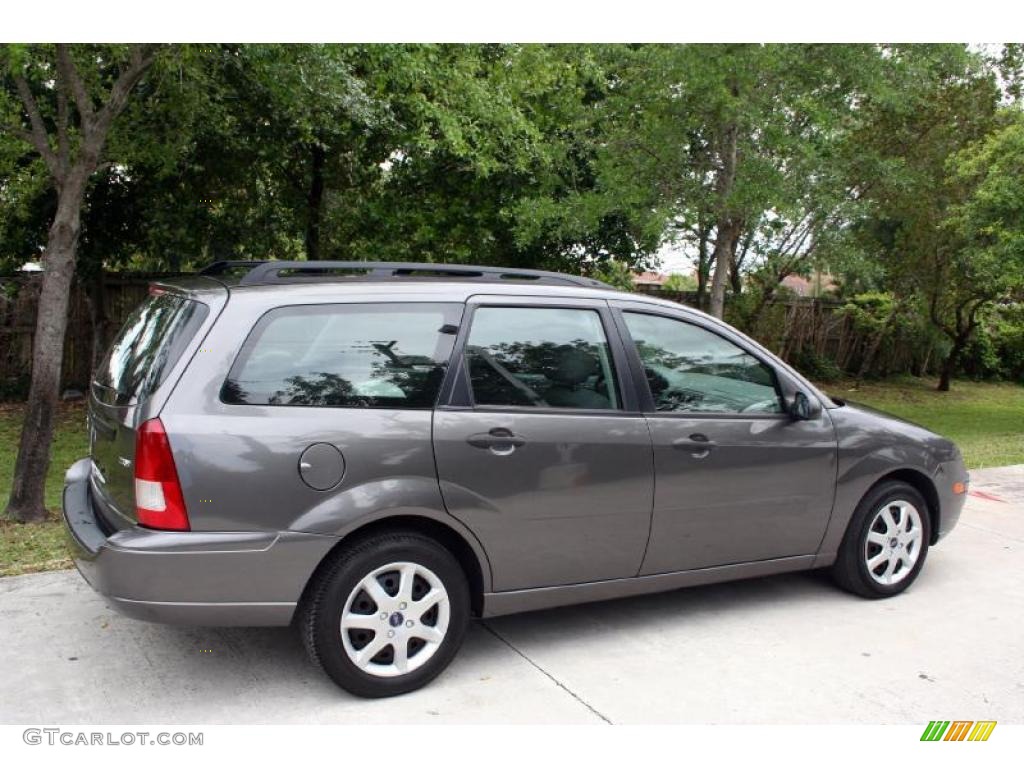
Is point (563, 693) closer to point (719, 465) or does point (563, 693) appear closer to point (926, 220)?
point (719, 465)

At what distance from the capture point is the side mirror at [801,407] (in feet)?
15.7

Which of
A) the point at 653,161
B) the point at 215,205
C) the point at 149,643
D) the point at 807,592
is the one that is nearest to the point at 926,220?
the point at 653,161

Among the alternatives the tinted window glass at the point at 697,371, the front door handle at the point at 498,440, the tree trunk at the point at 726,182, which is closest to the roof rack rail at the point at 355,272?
the tinted window glass at the point at 697,371

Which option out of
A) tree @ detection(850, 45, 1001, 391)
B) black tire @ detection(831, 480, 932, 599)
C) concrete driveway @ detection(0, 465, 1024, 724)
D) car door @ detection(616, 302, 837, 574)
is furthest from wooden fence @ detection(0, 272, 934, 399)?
black tire @ detection(831, 480, 932, 599)

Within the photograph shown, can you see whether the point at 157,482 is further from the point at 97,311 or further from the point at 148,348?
the point at 97,311

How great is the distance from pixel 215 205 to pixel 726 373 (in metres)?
10.5

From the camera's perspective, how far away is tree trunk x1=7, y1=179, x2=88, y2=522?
7332 mm

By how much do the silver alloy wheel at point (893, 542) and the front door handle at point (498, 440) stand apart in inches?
87.4

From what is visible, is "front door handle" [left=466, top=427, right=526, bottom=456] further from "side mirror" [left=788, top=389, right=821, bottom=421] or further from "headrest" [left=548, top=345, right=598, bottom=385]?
"side mirror" [left=788, top=389, right=821, bottom=421]

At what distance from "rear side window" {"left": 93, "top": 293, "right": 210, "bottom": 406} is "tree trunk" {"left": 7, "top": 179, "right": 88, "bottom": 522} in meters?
3.35

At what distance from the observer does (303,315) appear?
3859mm

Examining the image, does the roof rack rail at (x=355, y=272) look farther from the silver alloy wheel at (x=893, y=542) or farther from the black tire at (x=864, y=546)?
the silver alloy wheel at (x=893, y=542)

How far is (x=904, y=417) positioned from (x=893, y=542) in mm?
11442

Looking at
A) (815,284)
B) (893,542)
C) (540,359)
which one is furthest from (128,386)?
(815,284)
